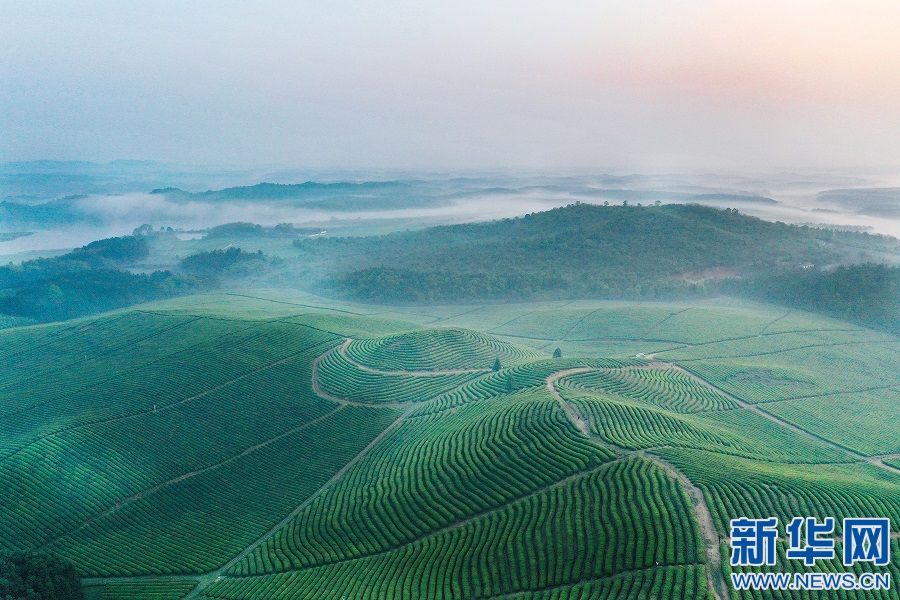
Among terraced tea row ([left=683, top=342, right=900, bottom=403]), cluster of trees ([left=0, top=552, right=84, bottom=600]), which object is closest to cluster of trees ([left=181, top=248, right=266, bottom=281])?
terraced tea row ([left=683, top=342, right=900, bottom=403])

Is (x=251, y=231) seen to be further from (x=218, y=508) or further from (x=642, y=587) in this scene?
(x=642, y=587)

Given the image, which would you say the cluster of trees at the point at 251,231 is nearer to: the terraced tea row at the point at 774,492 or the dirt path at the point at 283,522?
the dirt path at the point at 283,522

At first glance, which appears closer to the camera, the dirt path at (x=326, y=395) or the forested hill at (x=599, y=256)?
the dirt path at (x=326, y=395)

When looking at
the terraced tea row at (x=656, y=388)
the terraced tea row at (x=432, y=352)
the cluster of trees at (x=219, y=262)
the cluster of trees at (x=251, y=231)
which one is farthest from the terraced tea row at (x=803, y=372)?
the cluster of trees at (x=251, y=231)

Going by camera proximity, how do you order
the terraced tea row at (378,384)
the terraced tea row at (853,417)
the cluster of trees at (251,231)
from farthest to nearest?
1. the cluster of trees at (251,231)
2. the terraced tea row at (378,384)
3. the terraced tea row at (853,417)

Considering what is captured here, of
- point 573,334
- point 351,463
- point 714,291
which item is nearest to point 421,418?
point 351,463

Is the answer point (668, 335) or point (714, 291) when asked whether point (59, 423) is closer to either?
point (668, 335)

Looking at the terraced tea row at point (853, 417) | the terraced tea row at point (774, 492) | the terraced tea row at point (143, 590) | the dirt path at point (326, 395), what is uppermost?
the terraced tea row at point (774, 492)

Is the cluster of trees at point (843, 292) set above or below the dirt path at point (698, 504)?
above
